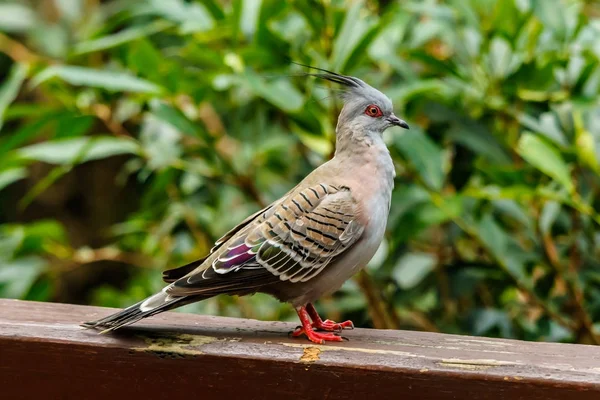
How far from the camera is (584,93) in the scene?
8.18 ft

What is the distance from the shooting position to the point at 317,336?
1567 millimetres

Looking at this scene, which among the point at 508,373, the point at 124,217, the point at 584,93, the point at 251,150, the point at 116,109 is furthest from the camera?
the point at 124,217

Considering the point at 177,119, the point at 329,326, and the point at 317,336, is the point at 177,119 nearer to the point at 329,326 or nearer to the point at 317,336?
the point at 329,326

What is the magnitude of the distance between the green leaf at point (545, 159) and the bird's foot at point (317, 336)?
2.72ft

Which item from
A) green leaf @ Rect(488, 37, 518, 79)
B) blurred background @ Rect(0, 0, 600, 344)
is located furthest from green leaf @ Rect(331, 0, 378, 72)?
green leaf @ Rect(488, 37, 518, 79)

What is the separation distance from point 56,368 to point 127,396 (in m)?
0.13

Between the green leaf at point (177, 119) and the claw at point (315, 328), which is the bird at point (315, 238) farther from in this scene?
the green leaf at point (177, 119)

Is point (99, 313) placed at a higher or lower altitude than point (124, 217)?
higher

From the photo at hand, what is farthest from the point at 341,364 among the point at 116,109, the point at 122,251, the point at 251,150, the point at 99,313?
the point at 122,251

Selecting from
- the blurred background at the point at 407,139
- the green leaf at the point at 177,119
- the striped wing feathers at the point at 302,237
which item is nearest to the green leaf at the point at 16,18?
the blurred background at the point at 407,139

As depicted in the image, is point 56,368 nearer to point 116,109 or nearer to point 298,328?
point 298,328

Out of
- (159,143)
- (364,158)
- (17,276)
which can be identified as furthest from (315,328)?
(17,276)

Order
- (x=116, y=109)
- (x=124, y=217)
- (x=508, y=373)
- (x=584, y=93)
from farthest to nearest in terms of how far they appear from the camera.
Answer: (x=124, y=217), (x=116, y=109), (x=584, y=93), (x=508, y=373)

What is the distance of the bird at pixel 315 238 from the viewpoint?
1627 millimetres
